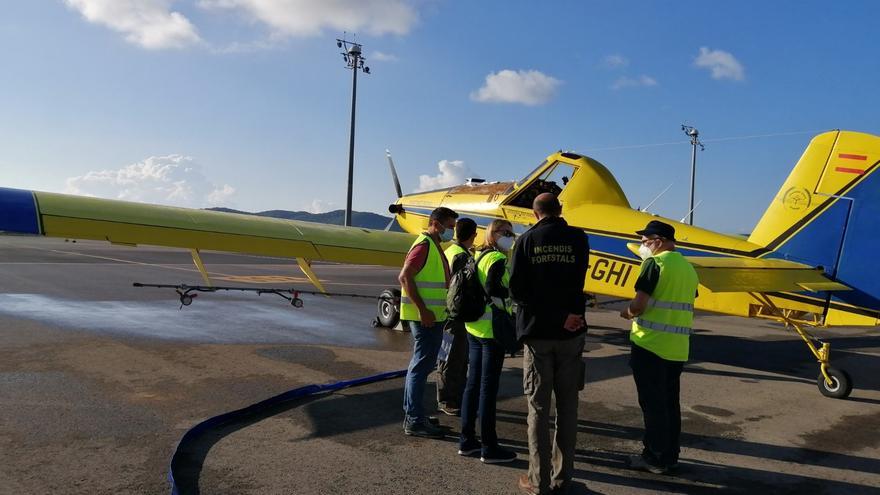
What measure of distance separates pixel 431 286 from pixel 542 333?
4.49 feet

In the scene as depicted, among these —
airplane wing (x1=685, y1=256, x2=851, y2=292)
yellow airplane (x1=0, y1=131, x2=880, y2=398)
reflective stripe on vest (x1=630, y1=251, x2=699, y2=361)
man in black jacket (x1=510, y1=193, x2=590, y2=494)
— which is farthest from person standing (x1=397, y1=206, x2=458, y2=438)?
airplane wing (x1=685, y1=256, x2=851, y2=292)

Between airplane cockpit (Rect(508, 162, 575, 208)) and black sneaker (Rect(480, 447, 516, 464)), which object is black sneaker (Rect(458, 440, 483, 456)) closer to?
black sneaker (Rect(480, 447, 516, 464))

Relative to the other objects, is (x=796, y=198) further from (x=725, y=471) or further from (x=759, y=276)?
(x=725, y=471)

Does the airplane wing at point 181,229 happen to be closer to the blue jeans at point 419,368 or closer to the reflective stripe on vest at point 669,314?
the blue jeans at point 419,368

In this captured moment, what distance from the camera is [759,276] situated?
6730 mm

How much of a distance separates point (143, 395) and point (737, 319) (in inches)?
540

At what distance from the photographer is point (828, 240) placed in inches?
285

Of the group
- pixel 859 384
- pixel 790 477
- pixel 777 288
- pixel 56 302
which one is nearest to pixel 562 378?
pixel 790 477

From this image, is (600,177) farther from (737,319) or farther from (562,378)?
(737,319)

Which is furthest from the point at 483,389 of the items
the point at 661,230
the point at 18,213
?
the point at 18,213

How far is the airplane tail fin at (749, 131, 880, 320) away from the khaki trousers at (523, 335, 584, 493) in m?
5.18

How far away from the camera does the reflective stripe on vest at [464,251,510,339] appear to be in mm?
4363

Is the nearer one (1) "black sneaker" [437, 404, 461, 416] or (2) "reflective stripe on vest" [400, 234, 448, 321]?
(2) "reflective stripe on vest" [400, 234, 448, 321]

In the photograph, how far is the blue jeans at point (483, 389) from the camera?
433 cm
